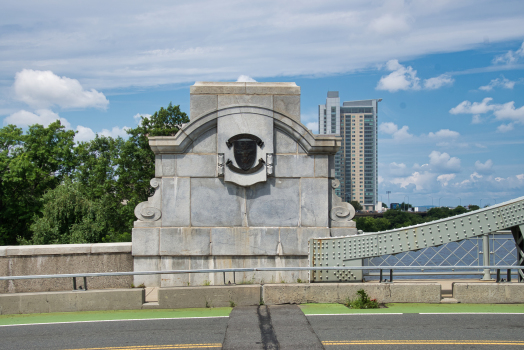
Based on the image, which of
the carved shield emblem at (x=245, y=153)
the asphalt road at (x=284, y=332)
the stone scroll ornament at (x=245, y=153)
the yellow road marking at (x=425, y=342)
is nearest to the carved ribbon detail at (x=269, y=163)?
the stone scroll ornament at (x=245, y=153)

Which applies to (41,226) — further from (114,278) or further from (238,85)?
(238,85)

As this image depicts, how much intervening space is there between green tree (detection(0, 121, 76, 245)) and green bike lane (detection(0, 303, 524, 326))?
3181cm

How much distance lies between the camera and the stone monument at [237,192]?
34.4 feet

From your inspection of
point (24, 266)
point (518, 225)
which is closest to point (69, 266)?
point (24, 266)

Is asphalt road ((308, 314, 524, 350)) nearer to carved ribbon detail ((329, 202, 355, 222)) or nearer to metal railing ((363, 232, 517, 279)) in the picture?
metal railing ((363, 232, 517, 279))

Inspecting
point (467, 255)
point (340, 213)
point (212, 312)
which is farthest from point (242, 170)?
point (467, 255)

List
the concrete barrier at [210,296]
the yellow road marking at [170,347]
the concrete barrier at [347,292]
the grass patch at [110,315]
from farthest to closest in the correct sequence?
the concrete barrier at [347,292]
the concrete barrier at [210,296]
the grass patch at [110,315]
the yellow road marking at [170,347]

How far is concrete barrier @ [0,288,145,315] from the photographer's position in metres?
8.43

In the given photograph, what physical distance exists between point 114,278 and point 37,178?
35209 millimetres

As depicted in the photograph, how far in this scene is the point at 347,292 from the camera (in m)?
8.76

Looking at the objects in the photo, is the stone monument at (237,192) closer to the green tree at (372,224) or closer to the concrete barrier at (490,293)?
the concrete barrier at (490,293)

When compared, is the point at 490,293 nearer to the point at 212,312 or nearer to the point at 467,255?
the point at 467,255

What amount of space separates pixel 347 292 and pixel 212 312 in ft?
8.89

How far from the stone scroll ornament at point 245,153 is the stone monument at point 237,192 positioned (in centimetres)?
2
